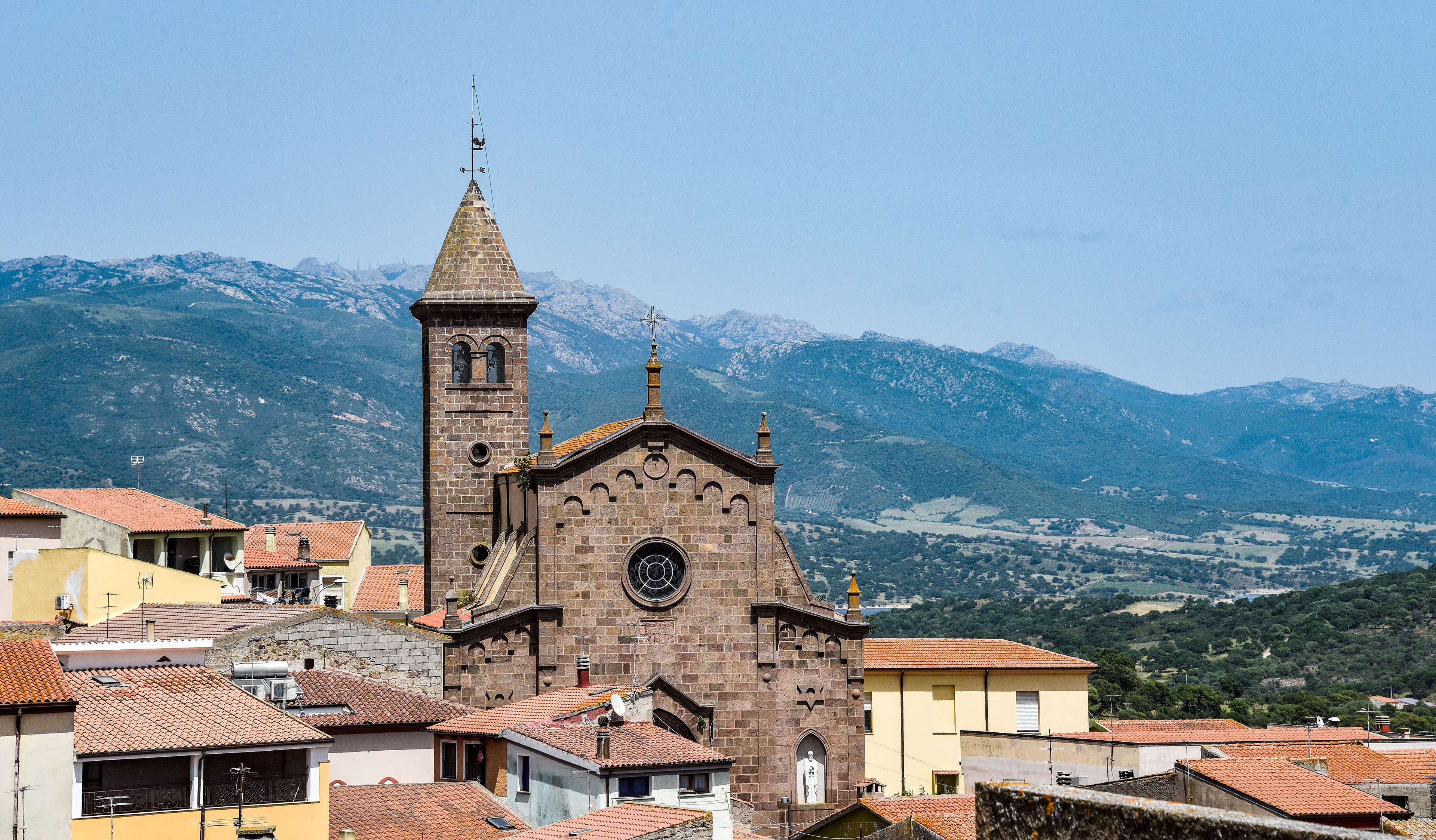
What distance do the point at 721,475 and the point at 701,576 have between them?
3.07 m

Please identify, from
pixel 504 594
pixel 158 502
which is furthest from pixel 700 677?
pixel 158 502

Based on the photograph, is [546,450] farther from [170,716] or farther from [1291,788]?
[1291,788]

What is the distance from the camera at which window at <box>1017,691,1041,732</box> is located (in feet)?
207

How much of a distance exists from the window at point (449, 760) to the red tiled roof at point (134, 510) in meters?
32.9

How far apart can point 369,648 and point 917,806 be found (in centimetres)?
1781

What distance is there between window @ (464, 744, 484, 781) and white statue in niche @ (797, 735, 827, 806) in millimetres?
13071

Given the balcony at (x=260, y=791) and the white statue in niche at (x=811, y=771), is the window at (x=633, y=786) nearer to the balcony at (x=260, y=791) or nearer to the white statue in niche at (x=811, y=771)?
the balcony at (x=260, y=791)

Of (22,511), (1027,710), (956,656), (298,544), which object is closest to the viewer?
(1027,710)

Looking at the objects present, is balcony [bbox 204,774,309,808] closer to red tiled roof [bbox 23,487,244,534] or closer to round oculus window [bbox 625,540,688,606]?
round oculus window [bbox 625,540,688,606]

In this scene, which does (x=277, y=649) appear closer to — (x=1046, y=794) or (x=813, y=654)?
(x=813, y=654)

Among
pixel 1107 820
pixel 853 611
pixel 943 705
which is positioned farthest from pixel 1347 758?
pixel 1107 820

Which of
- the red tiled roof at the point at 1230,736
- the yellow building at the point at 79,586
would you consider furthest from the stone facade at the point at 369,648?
the red tiled roof at the point at 1230,736

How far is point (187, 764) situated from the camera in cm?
2953

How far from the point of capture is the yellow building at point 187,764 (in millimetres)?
28516
